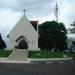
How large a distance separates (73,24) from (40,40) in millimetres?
47353

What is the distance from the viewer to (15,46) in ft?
259

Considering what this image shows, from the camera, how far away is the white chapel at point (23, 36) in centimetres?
8000

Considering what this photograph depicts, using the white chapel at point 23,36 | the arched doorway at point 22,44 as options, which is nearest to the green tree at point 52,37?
the white chapel at point 23,36

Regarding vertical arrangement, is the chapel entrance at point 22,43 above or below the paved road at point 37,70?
above

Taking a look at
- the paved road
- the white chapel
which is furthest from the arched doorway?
the paved road

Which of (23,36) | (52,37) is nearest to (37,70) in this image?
(23,36)

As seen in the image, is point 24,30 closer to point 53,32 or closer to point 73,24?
point 53,32

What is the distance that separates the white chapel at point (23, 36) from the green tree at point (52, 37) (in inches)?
204

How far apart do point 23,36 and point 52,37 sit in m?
8.27

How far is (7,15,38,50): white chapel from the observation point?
8000 centimetres

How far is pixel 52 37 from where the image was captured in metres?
84.0

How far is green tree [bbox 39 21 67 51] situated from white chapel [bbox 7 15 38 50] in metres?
5.19

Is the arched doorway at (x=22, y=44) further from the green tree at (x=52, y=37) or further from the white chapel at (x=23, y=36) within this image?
the green tree at (x=52, y=37)

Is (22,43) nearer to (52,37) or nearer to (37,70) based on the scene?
(52,37)
